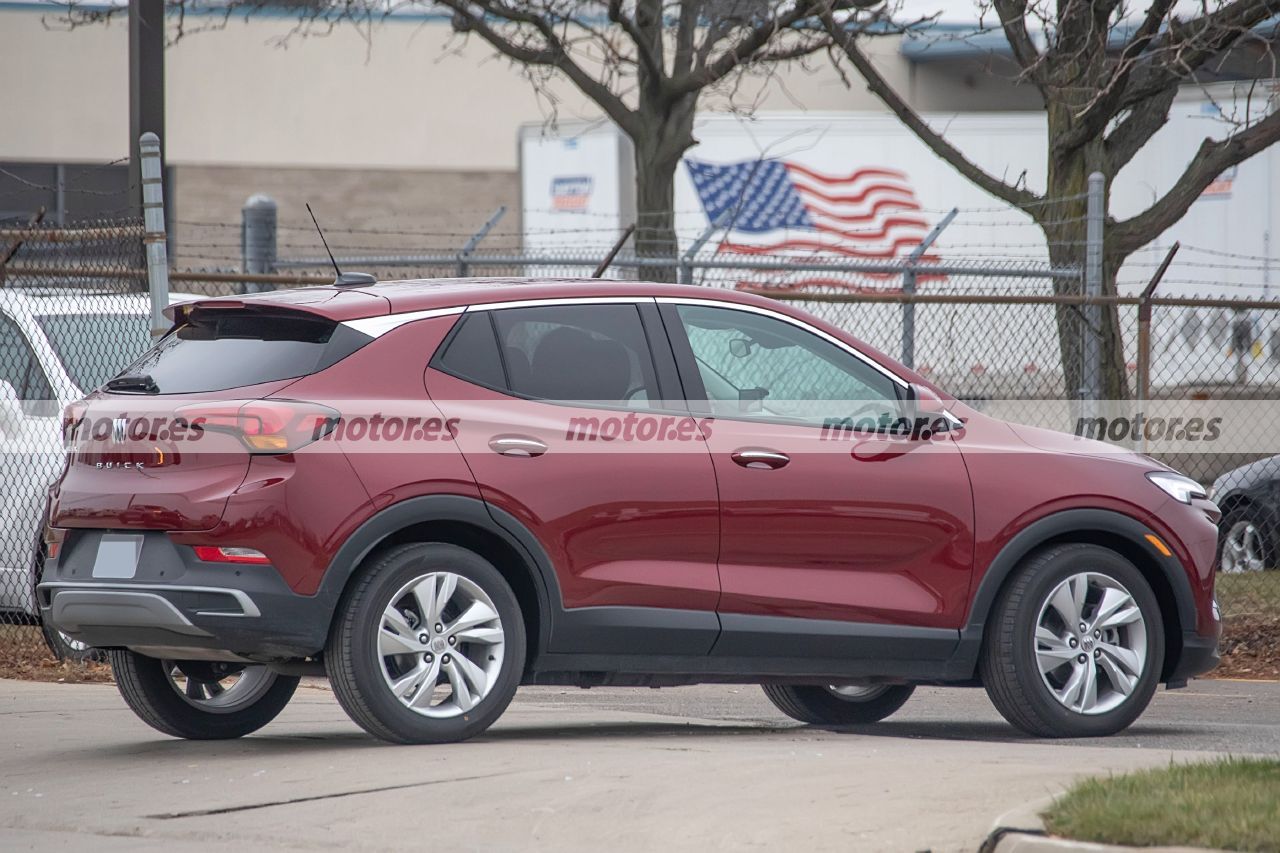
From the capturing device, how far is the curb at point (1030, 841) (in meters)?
5.34

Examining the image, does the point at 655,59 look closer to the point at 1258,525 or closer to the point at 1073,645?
the point at 1258,525

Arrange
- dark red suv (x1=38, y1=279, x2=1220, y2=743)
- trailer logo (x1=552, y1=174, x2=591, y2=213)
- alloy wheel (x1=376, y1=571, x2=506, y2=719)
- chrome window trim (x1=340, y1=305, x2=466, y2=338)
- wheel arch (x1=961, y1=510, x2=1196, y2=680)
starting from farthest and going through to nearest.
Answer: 1. trailer logo (x1=552, y1=174, x2=591, y2=213)
2. wheel arch (x1=961, y1=510, x2=1196, y2=680)
3. chrome window trim (x1=340, y1=305, x2=466, y2=338)
4. alloy wheel (x1=376, y1=571, x2=506, y2=719)
5. dark red suv (x1=38, y1=279, x2=1220, y2=743)

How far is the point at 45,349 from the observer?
430 inches

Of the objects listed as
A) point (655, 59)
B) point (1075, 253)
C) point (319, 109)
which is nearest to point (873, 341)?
point (655, 59)

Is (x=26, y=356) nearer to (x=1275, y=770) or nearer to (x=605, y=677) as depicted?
(x=605, y=677)

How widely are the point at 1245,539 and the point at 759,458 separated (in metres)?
8.66

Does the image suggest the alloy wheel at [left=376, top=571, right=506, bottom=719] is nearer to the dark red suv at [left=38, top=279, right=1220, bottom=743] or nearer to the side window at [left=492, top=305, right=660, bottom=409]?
the dark red suv at [left=38, top=279, right=1220, bottom=743]

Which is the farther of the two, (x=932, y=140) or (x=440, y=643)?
(x=932, y=140)

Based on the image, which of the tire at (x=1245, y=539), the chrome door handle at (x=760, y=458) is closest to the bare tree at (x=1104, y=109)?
the tire at (x=1245, y=539)

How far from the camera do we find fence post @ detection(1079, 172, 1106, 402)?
1314cm

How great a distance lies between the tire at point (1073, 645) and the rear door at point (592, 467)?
1.27 meters

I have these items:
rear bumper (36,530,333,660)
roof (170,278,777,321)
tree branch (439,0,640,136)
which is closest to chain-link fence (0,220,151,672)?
roof (170,278,777,321)

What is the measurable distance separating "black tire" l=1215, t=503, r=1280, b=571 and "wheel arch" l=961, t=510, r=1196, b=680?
724 centimetres

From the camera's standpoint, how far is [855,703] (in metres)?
9.20
